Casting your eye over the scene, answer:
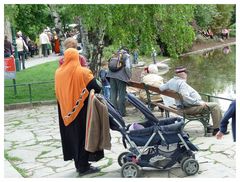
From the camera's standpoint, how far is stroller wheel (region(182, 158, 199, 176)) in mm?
5977

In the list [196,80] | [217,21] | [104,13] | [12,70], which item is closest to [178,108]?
[104,13]

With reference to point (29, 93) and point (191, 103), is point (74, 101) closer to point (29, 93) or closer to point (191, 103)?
point (191, 103)

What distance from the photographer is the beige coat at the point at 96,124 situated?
604 cm

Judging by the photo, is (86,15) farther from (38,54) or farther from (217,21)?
(217,21)

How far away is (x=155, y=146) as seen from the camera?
616 cm

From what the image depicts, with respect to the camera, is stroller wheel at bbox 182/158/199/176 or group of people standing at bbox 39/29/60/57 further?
group of people standing at bbox 39/29/60/57

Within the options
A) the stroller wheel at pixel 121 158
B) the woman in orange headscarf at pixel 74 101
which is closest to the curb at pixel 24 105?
the woman in orange headscarf at pixel 74 101

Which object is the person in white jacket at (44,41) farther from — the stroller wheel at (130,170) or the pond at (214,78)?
the stroller wheel at (130,170)

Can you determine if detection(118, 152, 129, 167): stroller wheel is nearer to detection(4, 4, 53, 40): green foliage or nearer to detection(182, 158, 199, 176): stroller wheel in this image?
detection(182, 158, 199, 176): stroller wheel

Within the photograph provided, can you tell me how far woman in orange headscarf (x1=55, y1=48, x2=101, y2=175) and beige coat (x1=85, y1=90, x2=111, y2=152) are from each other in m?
0.15

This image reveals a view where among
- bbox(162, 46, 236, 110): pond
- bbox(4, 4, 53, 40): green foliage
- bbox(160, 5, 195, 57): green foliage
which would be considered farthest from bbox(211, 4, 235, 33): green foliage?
bbox(160, 5, 195, 57): green foliage

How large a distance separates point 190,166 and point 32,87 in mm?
9728

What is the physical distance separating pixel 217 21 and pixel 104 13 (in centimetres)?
3294

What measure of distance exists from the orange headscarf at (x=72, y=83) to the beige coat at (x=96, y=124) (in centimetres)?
16
